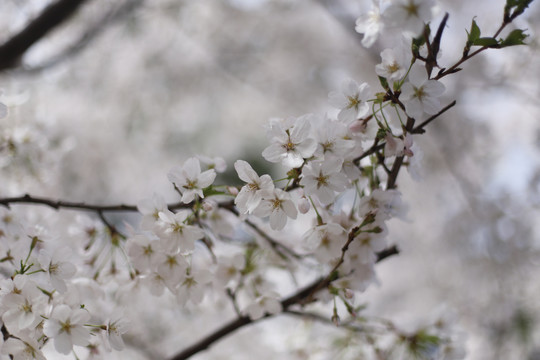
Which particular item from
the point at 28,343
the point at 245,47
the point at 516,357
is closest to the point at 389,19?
the point at 28,343

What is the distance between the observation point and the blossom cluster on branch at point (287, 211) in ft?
1.93

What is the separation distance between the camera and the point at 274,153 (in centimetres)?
64

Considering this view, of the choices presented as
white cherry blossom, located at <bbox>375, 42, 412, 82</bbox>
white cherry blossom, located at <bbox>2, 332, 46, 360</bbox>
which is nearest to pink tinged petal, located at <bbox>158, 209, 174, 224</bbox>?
white cherry blossom, located at <bbox>2, 332, 46, 360</bbox>

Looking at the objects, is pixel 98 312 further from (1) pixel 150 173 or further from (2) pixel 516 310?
(1) pixel 150 173

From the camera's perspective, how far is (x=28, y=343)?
59 cm

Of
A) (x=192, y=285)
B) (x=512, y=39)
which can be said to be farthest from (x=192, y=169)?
(x=512, y=39)

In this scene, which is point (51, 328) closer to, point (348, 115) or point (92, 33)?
point (348, 115)

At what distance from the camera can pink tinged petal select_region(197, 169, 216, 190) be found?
650mm

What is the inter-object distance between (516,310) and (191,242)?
229cm

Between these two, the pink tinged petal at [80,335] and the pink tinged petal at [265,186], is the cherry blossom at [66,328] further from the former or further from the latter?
the pink tinged petal at [265,186]

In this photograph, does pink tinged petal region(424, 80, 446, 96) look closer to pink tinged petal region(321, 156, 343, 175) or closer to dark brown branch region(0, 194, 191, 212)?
pink tinged petal region(321, 156, 343, 175)

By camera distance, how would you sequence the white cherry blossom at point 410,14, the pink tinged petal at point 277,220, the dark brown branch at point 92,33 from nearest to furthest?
the white cherry blossom at point 410,14 < the pink tinged petal at point 277,220 < the dark brown branch at point 92,33

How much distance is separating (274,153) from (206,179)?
10cm

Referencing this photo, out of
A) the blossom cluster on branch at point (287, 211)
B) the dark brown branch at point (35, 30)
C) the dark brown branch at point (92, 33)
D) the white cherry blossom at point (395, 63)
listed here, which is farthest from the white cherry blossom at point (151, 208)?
the dark brown branch at point (92, 33)
